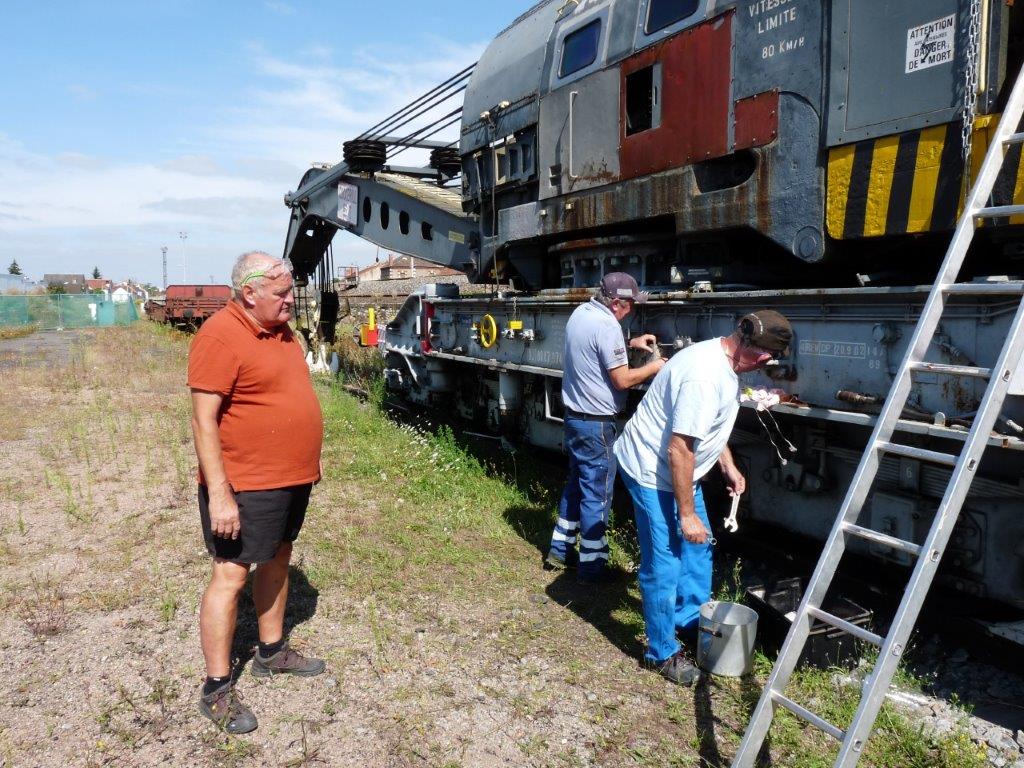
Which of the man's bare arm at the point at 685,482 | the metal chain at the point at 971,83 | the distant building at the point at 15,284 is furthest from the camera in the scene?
the distant building at the point at 15,284

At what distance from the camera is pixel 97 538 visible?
5.70 m

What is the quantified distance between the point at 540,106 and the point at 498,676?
488cm

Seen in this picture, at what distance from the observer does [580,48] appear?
625cm

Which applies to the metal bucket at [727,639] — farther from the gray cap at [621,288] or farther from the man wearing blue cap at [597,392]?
the gray cap at [621,288]

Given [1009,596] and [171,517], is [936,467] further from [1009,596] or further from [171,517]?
[171,517]

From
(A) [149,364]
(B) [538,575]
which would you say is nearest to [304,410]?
(B) [538,575]

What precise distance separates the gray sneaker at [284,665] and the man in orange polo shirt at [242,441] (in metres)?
0.32

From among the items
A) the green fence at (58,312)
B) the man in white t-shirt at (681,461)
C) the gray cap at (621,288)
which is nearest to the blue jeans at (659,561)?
the man in white t-shirt at (681,461)

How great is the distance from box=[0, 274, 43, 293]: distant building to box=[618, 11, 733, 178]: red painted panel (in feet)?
151

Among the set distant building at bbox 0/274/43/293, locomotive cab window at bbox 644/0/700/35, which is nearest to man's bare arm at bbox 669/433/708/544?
locomotive cab window at bbox 644/0/700/35

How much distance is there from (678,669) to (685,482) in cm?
99

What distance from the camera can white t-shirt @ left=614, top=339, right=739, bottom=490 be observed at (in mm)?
3340

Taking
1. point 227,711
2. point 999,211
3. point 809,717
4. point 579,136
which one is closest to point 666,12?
point 579,136

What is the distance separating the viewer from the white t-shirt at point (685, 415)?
3340mm
